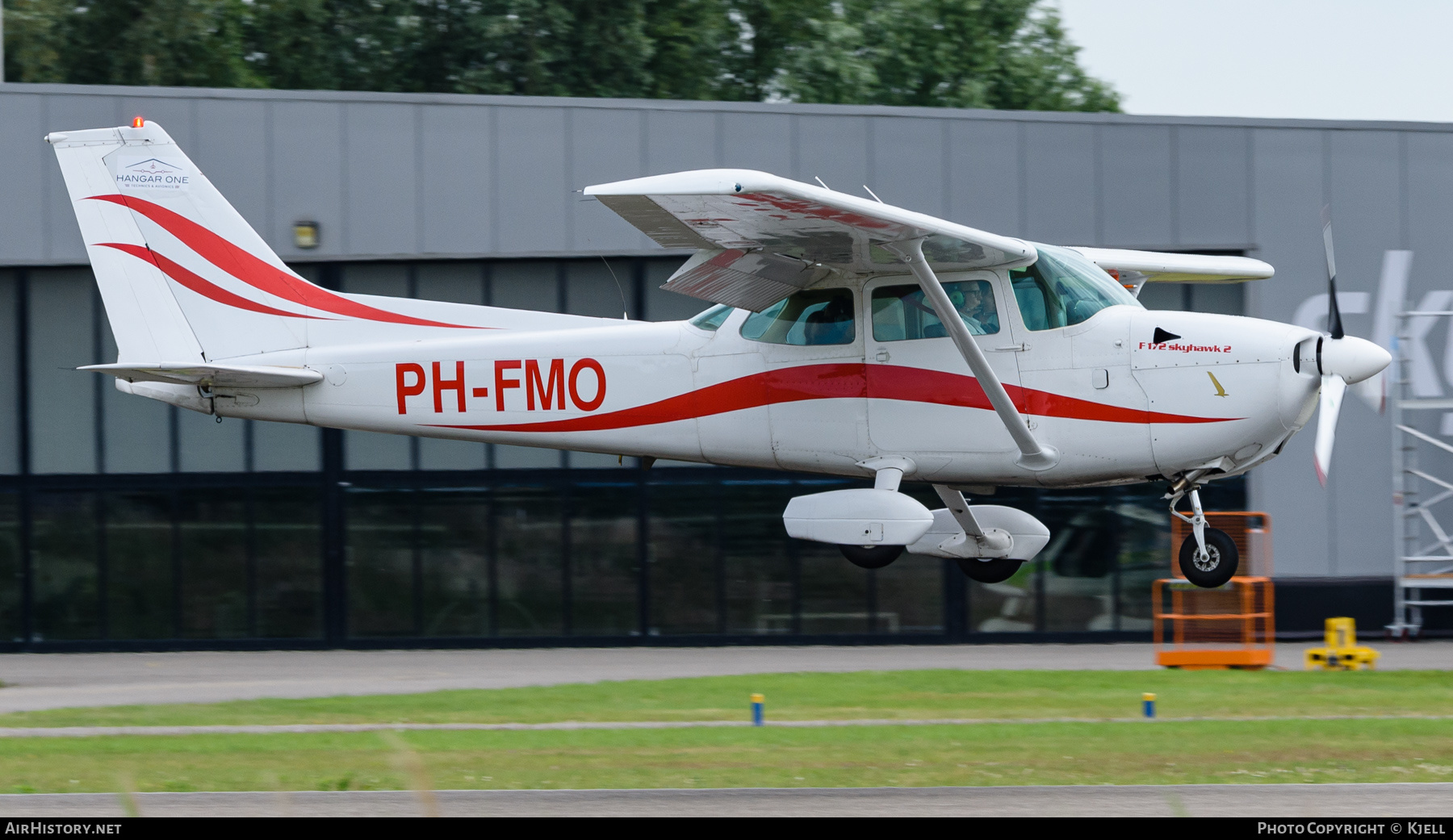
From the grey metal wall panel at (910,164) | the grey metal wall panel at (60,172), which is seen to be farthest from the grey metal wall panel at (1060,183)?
the grey metal wall panel at (60,172)

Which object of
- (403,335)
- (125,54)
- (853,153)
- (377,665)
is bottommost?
(377,665)

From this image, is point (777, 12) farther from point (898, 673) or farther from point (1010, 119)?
point (898, 673)

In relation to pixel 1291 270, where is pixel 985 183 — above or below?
above

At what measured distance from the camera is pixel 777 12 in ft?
106

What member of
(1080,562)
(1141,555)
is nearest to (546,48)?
(1080,562)

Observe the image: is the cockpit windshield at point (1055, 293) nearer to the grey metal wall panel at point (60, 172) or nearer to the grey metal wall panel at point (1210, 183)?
the grey metal wall panel at point (1210, 183)

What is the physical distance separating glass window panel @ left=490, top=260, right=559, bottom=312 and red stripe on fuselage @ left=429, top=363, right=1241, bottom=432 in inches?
368

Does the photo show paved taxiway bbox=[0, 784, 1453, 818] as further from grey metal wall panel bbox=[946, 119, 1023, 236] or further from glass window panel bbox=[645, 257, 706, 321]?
grey metal wall panel bbox=[946, 119, 1023, 236]

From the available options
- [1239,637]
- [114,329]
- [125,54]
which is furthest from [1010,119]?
[125,54]

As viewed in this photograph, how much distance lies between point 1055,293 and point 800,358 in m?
1.71

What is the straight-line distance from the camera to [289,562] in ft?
67.3

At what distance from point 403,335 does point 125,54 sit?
74.0ft

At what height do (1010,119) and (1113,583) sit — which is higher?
(1010,119)

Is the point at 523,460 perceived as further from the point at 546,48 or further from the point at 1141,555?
the point at 546,48
